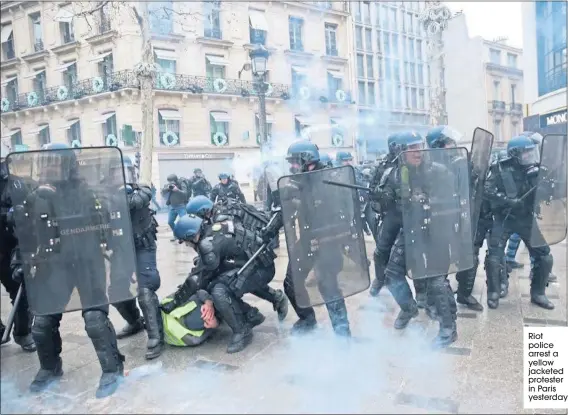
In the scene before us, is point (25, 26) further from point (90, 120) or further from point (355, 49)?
point (355, 49)

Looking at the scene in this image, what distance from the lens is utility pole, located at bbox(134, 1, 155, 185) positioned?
2969mm

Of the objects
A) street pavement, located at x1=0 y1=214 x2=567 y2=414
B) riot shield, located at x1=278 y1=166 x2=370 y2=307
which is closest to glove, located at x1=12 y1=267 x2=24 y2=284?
street pavement, located at x1=0 y1=214 x2=567 y2=414

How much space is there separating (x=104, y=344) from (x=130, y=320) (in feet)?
2.90

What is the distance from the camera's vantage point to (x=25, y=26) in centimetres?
271

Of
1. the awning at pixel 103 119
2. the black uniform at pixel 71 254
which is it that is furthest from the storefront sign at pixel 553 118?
the black uniform at pixel 71 254

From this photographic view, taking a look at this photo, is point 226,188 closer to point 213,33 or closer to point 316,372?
point 213,33

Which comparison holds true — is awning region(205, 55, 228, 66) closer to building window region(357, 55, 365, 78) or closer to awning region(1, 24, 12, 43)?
awning region(1, 24, 12, 43)

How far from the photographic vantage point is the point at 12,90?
2.43m

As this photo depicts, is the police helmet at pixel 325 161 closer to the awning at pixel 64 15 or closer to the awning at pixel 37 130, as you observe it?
the awning at pixel 37 130

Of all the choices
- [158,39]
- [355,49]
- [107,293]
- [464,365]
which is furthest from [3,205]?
[355,49]

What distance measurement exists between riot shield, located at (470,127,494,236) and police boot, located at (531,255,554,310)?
67cm

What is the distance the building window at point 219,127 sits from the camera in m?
3.36

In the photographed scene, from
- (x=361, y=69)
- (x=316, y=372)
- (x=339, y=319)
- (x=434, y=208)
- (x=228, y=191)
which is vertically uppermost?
(x=361, y=69)

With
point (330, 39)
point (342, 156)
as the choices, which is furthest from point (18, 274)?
point (330, 39)
